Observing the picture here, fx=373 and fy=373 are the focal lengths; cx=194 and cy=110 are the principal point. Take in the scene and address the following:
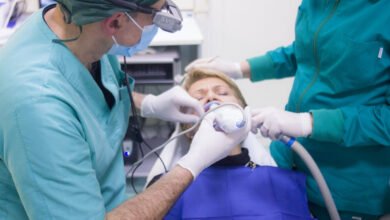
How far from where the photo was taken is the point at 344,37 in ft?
3.96

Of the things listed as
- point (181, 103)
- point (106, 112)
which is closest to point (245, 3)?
point (181, 103)

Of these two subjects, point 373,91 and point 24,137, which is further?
point 373,91

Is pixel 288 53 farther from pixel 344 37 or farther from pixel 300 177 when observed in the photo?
A: pixel 300 177

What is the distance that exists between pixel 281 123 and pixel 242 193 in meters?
0.34

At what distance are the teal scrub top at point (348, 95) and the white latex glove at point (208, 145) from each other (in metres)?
0.26

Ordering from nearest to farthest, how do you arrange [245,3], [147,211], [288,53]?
1. [147,211]
2. [288,53]
3. [245,3]

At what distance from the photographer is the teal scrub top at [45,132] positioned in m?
0.84

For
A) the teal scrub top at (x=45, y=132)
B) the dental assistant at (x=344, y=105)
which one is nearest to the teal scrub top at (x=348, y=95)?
the dental assistant at (x=344, y=105)

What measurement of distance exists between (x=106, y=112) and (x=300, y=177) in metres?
0.78

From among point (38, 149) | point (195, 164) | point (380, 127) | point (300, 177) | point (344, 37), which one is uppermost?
point (344, 37)

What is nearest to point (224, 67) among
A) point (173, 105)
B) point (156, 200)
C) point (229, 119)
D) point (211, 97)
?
point (211, 97)

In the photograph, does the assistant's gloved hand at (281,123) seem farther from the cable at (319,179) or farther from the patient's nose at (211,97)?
the patient's nose at (211,97)

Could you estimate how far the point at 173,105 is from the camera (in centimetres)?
152

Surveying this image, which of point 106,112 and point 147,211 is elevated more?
point 106,112
